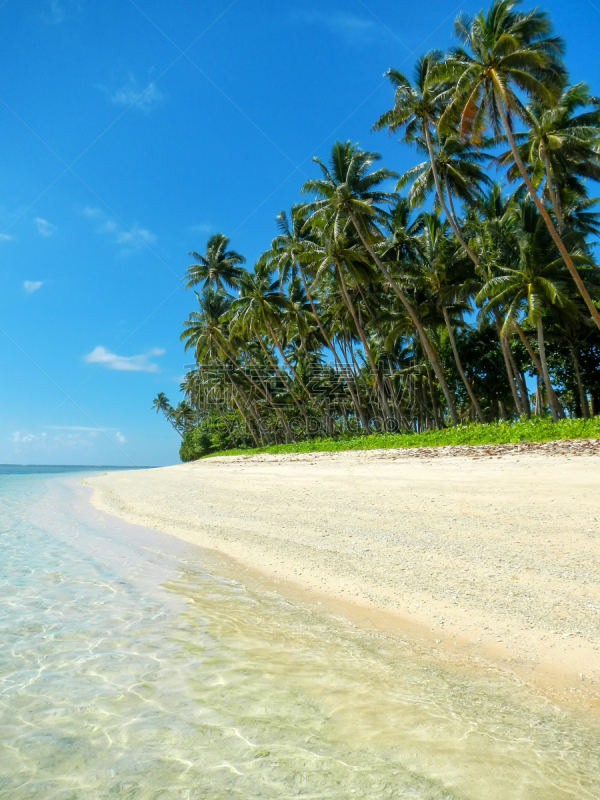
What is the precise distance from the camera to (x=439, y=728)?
2.53 metres

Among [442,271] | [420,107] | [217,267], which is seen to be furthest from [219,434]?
[420,107]

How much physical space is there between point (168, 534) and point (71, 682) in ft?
18.8

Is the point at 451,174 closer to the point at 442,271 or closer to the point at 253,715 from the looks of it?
the point at 442,271

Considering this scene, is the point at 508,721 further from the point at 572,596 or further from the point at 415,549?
the point at 415,549

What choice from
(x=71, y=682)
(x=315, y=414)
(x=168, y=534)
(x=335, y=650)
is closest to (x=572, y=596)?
(x=335, y=650)

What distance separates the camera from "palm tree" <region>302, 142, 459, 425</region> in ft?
72.4

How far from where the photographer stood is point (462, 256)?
76.1 feet

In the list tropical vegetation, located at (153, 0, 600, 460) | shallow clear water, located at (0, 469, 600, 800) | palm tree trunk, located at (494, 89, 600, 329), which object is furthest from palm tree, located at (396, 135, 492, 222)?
shallow clear water, located at (0, 469, 600, 800)

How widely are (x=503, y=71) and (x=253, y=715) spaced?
20281mm

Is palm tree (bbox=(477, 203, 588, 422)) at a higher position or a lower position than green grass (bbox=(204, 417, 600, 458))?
higher

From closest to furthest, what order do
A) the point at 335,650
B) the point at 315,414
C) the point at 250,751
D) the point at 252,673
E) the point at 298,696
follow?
the point at 250,751 < the point at 298,696 < the point at 252,673 < the point at 335,650 < the point at 315,414

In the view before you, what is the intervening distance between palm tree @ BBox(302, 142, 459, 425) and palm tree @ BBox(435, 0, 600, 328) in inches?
217

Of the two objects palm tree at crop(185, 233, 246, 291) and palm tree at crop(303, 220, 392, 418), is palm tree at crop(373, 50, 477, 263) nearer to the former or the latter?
palm tree at crop(303, 220, 392, 418)

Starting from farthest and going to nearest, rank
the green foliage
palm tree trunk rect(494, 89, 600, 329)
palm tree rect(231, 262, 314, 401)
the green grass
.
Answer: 1. the green foliage
2. palm tree rect(231, 262, 314, 401)
3. palm tree trunk rect(494, 89, 600, 329)
4. the green grass
